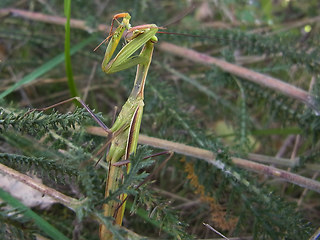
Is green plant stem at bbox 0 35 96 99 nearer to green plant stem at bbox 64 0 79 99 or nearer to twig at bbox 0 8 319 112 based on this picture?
twig at bbox 0 8 319 112

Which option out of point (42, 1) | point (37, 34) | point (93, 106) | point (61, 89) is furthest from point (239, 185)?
point (42, 1)

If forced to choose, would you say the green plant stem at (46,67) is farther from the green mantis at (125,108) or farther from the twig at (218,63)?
the green mantis at (125,108)

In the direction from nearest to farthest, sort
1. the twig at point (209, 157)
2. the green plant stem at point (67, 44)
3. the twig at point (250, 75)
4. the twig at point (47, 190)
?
the twig at point (47, 190), the twig at point (209, 157), the green plant stem at point (67, 44), the twig at point (250, 75)

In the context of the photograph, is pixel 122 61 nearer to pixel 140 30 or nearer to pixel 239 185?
pixel 140 30

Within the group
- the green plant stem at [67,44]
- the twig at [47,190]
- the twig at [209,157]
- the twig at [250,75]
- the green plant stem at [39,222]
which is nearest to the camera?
the twig at [47,190]

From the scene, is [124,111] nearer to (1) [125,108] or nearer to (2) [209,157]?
(1) [125,108]

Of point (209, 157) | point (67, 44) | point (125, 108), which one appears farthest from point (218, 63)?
point (67, 44)

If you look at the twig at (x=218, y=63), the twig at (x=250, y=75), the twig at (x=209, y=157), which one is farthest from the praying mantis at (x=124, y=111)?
the twig at (x=250, y=75)
